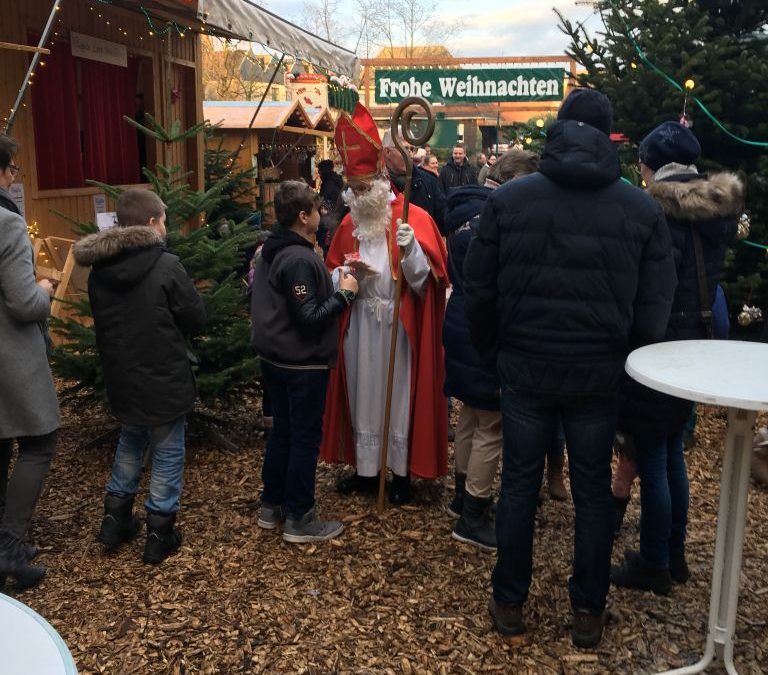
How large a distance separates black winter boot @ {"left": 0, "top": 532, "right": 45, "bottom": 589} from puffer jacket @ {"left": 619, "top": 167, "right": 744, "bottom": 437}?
8.92 feet

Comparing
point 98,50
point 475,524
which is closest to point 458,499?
point 475,524

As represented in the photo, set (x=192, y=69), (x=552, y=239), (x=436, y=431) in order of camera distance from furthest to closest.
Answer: (x=192, y=69), (x=436, y=431), (x=552, y=239)

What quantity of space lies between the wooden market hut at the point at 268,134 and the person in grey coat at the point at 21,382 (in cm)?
747

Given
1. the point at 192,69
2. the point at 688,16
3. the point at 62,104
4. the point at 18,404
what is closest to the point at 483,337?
the point at 18,404

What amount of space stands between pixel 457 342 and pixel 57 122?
5.80 metres

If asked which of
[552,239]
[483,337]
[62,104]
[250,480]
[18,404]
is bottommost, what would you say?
[250,480]

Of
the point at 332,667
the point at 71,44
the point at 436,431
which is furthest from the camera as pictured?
the point at 71,44

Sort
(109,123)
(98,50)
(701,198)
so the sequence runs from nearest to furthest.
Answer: (701,198) → (98,50) → (109,123)

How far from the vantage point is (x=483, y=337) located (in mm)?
3230

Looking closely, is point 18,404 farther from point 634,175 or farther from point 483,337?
point 634,175

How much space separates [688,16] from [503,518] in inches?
183

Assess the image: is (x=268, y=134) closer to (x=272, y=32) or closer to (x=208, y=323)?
(x=272, y=32)

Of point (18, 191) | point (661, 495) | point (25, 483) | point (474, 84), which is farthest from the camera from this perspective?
point (474, 84)

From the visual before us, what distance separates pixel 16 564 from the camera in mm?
3641
